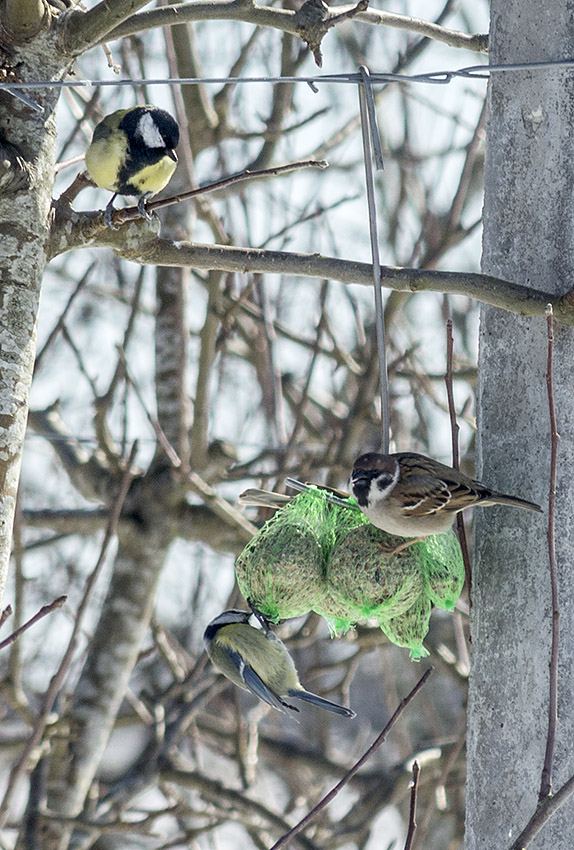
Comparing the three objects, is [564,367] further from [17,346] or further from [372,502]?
[17,346]

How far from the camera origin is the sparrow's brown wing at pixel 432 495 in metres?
2.04

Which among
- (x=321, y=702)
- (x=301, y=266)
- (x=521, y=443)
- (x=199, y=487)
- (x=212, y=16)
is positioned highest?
(x=212, y=16)

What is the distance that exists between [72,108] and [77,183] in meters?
1.77

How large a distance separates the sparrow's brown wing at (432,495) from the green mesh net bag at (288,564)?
0.21 metres

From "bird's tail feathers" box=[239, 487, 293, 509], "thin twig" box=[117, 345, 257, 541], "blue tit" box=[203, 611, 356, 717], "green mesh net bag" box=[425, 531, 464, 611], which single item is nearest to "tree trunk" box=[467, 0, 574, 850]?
"green mesh net bag" box=[425, 531, 464, 611]

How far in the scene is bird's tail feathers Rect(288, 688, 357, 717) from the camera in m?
2.13

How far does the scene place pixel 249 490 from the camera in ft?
7.55

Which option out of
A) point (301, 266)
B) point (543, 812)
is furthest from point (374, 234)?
point (543, 812)

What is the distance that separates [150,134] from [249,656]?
4.07 feet

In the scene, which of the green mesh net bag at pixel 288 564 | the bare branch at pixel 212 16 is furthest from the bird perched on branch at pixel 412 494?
the bare branch at pixel 212 16

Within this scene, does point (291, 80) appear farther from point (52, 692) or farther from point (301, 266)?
point (52, 692)

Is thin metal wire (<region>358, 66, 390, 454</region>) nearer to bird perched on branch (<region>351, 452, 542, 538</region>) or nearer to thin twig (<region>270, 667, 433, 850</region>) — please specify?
bird perched on branch (<region>351, 452, 542, 538</region>)

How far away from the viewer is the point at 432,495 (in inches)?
85.4

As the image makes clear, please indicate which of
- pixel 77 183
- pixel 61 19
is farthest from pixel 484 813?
pixel 61 19
